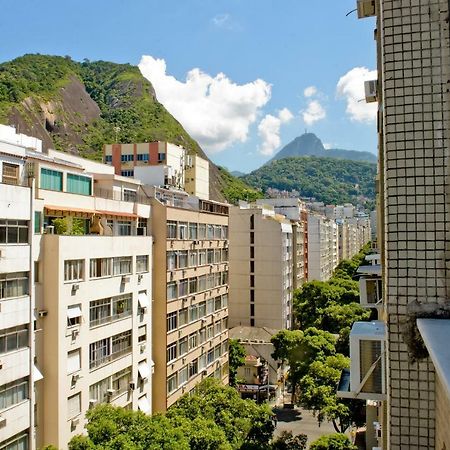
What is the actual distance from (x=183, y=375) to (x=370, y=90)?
18701mm

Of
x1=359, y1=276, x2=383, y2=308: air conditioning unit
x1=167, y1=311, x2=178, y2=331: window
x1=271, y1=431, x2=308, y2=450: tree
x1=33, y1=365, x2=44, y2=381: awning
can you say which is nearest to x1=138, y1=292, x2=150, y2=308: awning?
x1=167, y1=311, x2=178, y2=331: window

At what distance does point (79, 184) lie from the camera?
20.0 m

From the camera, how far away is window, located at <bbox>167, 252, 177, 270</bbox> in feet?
76.6

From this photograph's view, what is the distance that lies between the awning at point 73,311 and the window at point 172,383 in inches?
307

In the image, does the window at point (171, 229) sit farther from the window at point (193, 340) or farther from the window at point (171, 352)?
the window at point (193, 340)

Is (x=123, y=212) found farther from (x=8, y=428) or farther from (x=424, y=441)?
(x=424, y=441)

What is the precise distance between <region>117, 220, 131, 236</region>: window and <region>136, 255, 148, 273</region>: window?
1262 millimetres

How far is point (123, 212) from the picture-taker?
21.3m

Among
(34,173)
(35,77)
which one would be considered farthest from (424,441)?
(35,77)

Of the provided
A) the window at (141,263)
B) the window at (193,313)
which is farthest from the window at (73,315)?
the window at (193,313)

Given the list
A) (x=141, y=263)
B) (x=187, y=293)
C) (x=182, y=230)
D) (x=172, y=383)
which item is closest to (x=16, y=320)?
(x=141, y=263)

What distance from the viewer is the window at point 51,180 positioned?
17.8 meters

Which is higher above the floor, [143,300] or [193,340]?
[143,300]

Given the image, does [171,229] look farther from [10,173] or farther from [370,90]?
[370,90]
